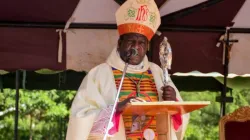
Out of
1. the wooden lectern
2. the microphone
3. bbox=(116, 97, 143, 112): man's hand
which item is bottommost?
the wooden lectern

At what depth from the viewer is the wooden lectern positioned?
3.22 metres

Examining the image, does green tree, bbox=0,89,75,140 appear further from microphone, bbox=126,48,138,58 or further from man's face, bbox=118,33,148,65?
microphone, bbox=126,48,138,58

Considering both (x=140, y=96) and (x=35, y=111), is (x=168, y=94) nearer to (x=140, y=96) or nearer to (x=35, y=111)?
(x=140, y=96)

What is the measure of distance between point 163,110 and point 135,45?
54 centimetres

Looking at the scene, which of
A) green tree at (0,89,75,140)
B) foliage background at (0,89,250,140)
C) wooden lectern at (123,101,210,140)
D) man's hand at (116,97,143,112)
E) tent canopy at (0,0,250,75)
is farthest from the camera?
green tree at (0,89,75,140)

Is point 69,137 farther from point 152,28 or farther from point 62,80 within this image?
point 62,80

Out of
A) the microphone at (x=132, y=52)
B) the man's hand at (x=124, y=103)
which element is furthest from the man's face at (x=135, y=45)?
the man's hand at (x=124, y=103)

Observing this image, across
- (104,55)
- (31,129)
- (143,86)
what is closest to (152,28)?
(143,86)

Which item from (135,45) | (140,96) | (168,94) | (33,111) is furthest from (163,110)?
(33,111)

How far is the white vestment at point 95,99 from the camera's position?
3.66 m

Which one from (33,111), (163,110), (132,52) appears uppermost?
(33,111)

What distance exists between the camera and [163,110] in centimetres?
343

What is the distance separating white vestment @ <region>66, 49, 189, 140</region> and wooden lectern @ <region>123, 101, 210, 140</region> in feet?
0.66

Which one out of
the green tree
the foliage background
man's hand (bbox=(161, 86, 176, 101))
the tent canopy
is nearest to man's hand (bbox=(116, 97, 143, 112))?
man's hand (bbox=(161, 86, 176, 101))
